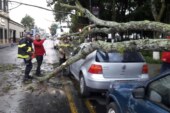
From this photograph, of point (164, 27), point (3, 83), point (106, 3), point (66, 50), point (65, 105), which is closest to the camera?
point (164, 27)

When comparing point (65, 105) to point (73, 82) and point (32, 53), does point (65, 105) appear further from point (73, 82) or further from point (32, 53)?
point (32, 53)

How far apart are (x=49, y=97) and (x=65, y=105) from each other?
1046 mm

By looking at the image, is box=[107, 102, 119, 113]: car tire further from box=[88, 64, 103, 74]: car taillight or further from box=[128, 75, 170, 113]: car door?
box=[88, 64, 103, 74]: car taillight

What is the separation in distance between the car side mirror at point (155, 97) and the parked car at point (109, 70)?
4.13 meters

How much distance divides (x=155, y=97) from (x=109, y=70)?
436 centimetres

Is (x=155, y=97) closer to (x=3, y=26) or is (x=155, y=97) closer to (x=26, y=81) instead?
(x=26, y=81)

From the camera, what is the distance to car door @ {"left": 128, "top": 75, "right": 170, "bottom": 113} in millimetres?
3932

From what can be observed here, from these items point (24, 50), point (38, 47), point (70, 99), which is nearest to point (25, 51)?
point (24, 50)

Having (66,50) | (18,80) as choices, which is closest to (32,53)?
(18,80)

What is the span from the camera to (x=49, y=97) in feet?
29.6

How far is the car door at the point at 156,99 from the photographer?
12.9ft

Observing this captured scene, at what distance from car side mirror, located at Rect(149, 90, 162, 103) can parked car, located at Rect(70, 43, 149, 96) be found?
4.13m

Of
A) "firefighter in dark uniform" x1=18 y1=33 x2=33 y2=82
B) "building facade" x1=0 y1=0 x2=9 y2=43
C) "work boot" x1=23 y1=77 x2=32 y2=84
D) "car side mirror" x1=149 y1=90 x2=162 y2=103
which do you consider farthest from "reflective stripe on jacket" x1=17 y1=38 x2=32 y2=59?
"building facade" x1=0 y1=0 x2=9 y2=43

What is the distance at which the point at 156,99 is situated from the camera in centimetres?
402
